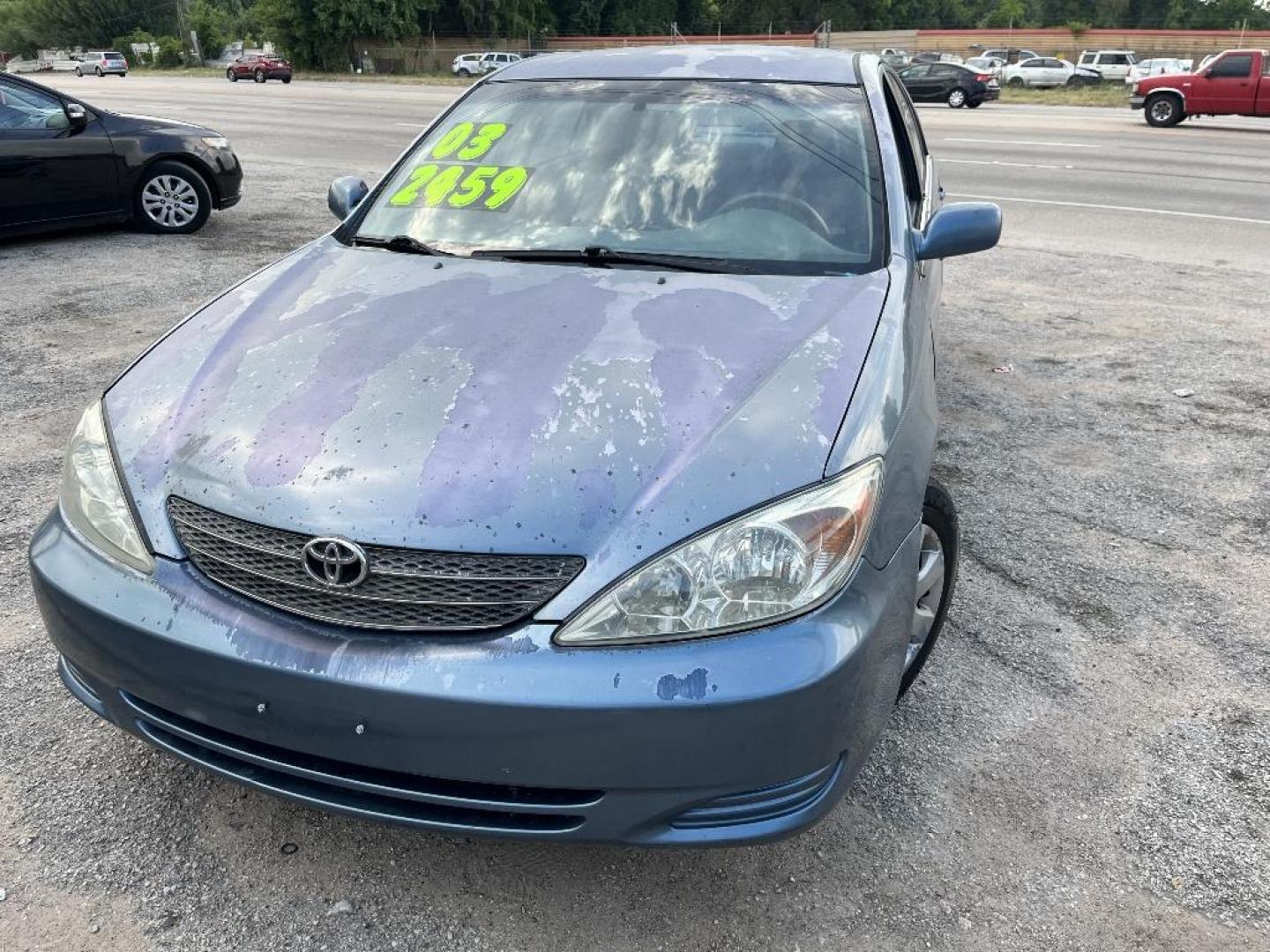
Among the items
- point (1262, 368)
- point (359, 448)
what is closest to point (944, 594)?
point (359, 448)

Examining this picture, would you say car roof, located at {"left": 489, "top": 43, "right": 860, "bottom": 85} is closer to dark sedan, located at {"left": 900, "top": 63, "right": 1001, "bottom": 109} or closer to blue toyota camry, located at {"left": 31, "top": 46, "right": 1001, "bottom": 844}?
blue toyota camry, located at {"left": 31, "top": 46, "right": 1001, "bottom": 844}

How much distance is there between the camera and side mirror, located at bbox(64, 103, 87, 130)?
8234 mm

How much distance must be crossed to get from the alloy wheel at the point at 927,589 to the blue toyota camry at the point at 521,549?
0.06ft

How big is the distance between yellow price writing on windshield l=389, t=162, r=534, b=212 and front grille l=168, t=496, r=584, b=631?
165 centimetres

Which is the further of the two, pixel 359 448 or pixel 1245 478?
pixel 1245 478

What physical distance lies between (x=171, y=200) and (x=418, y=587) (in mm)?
8655

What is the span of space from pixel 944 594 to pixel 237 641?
6.22 ft

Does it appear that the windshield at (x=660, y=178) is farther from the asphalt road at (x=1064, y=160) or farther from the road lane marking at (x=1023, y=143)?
the road lane marking at (x=1023, y=143)

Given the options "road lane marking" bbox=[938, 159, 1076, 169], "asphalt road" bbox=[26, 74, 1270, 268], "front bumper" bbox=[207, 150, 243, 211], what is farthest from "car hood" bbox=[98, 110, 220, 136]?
"road lane marking" bbox=[938, 159, 1076, 169]

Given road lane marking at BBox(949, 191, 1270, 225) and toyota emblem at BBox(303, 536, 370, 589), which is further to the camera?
road lane marking at BBox(949, 191, 1270, 225)

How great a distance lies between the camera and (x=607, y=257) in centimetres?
295

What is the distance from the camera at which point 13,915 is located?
7.00 feet

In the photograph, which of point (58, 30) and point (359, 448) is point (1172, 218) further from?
point (58, 30)

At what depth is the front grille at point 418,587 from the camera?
1.88 m
